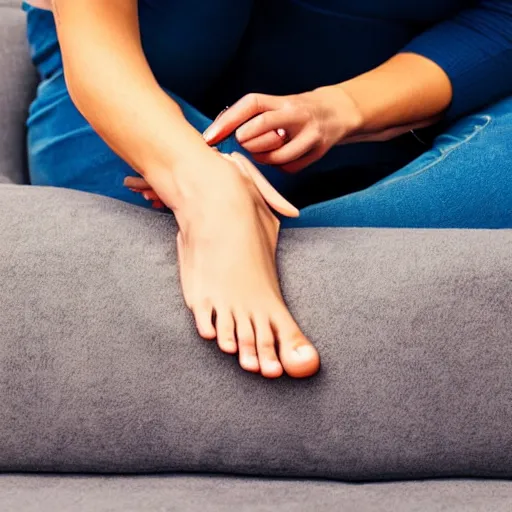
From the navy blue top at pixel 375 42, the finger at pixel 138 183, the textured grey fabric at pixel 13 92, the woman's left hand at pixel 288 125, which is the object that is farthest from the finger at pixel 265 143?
the textured grey fabric at pixel 13 92

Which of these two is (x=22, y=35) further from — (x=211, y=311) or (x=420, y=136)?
(x=211, y=311)

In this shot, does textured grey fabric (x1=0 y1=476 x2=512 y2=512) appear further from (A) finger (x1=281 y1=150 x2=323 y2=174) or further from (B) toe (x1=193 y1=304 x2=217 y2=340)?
(A) finger (x1=281 y1=150 x2=323 y2=174)

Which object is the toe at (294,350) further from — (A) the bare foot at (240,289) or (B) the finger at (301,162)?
(B) the finger at (301,162)

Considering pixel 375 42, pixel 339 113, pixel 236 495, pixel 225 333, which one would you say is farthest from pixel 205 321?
pixel 375 42

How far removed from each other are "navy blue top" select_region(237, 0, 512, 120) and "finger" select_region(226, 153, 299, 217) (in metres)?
0.27

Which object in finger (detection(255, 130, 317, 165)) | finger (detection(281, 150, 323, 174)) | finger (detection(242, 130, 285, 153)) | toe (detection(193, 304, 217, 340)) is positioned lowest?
toe (detection(193, 304, 217, 340))

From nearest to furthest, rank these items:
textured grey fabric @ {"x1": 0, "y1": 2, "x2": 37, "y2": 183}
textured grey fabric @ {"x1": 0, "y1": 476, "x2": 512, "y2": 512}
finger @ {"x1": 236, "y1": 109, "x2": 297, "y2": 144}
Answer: textured grey fabric @ {"x1": 0, "y1": 476, "x2": 512, "y2": 512} → finger @ {"x1": 236, "y1": 109, "x2": 297, "y2": 144} → textured grey fabric @ {"x1": 0, "y1": 2, "x2": 37, "y2": 183}

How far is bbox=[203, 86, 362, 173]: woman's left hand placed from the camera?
0.72 meters

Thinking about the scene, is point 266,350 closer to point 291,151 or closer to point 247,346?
point 247,346

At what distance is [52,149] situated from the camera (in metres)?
0.97

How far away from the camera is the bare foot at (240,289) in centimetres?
63

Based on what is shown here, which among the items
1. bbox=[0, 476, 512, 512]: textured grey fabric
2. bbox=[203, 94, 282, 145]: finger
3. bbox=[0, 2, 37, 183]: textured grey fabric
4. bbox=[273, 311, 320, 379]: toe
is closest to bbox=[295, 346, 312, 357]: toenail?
bbox=[273, 311, 320, 379]: toe

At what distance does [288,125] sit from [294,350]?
239 millimetres

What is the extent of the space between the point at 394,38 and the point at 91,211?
49 centimetres
